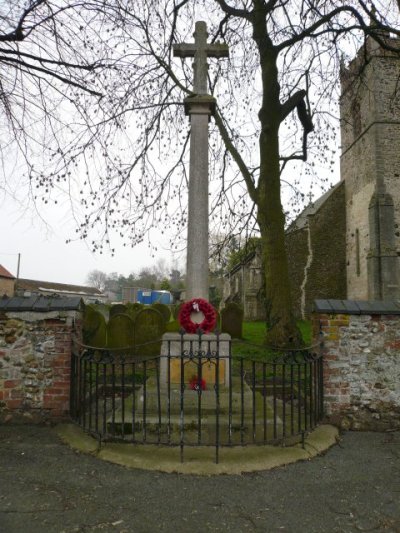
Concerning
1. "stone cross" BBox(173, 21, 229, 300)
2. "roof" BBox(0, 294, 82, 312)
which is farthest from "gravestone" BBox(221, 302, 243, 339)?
"roof" BBox(0, 294, 82, 312)

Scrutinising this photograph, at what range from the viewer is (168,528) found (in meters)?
2.72

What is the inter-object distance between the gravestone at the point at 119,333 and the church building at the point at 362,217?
11.1 metres

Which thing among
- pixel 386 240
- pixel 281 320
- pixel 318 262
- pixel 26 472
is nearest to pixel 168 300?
pixel 318 262

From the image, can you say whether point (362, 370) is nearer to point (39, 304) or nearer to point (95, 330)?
point (39, 304)

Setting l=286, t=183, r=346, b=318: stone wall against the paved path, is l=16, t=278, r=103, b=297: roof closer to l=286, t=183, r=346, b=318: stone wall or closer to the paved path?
l=286, t=183, r=346, b=318: stone wall

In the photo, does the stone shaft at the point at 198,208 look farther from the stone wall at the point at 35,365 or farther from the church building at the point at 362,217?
the church building at the point at 362,217

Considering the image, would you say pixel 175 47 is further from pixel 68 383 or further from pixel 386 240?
pixel 386 240

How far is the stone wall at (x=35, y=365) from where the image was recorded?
15.6 ft

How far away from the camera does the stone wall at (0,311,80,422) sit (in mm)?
4758

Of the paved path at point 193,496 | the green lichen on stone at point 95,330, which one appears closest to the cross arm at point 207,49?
the green lichen on stone at point 95,330

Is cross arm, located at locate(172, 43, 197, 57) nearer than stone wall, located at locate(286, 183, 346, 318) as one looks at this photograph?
Yes

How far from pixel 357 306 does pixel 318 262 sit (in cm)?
1768

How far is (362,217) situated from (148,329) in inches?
574

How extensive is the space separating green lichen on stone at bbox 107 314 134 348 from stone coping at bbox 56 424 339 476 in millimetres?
5077
